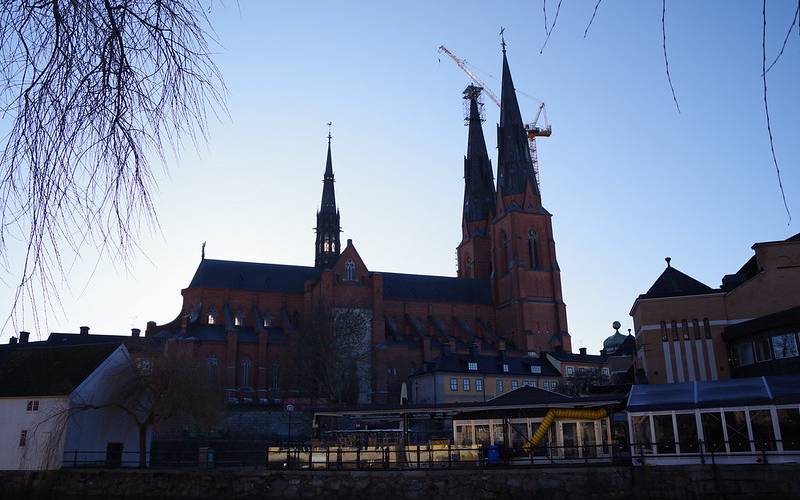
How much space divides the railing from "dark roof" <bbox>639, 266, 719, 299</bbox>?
54.6 feet

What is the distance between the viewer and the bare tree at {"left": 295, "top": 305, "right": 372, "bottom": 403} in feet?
195

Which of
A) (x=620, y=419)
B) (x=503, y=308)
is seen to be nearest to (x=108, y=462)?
(x=620, y=419)

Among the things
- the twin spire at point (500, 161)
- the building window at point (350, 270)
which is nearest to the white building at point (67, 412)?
the building window at point (350, 270)

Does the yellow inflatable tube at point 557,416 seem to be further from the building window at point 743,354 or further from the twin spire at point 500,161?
the twin spire at point 500,161

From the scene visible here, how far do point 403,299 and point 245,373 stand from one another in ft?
78.2

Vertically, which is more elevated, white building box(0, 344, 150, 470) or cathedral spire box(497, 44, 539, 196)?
cathedral spire box(497, 44, 539, 196)

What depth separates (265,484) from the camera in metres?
26.9

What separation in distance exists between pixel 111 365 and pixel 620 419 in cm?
2725

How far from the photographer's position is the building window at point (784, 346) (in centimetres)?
3047

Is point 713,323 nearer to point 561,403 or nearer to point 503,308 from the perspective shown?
point 561,403

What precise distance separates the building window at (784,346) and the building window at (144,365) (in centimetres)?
3263

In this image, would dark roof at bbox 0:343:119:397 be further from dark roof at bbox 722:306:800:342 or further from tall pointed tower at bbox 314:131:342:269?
tall pointed tower at bbox 314:131:342:269

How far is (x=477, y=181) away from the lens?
99625 millimetres

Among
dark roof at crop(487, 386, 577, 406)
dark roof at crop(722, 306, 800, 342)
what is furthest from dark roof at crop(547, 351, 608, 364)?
dark roof at crop(487, 386, 577, 406)
